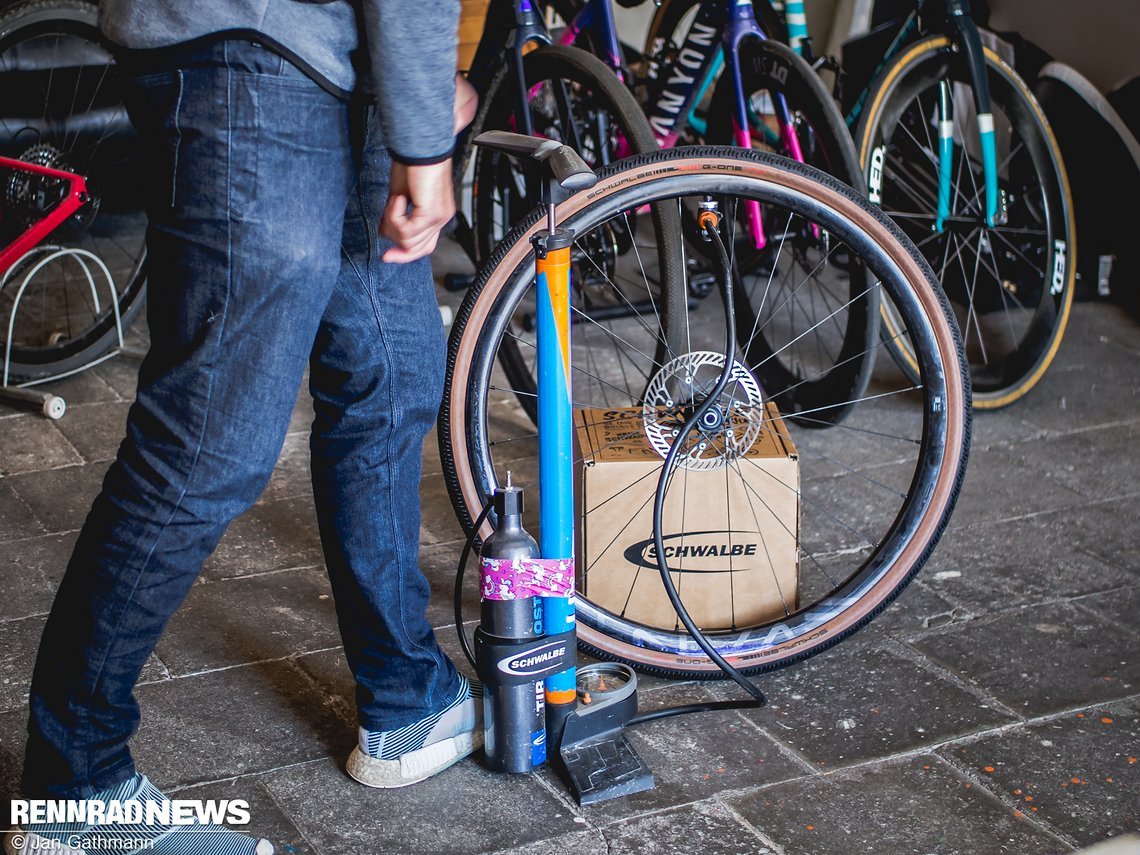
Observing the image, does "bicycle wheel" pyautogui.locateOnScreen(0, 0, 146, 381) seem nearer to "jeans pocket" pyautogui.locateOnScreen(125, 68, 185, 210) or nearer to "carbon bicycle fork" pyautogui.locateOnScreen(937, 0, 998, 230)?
"jeans pocket" pyautogui.locateOnScreen(125, 68, 185, 210)

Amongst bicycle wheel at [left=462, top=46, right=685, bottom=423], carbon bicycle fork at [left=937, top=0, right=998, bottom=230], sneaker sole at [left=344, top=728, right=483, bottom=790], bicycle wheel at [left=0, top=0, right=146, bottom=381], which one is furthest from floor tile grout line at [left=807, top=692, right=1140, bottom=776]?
bicycle wheel at [left=0, top=0, right=146, bottom=381]

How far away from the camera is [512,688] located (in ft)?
5.80

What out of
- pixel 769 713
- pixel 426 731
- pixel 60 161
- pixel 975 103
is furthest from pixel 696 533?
pixel 60 161

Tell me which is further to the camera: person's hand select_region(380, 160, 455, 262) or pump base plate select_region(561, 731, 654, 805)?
pump base plate select_region(561, 731, 654, 805)

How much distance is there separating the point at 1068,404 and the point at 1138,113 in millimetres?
1166

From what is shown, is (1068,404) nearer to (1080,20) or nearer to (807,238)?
(807,238)

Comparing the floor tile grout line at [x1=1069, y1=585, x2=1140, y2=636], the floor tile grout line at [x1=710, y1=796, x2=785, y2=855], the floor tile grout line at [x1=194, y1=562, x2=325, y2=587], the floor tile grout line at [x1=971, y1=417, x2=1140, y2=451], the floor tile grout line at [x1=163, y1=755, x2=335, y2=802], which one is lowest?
Answer: the floor tile grout line at [x1=710, y1=796, x2=785, y2=855]

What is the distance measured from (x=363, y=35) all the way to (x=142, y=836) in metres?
1.01

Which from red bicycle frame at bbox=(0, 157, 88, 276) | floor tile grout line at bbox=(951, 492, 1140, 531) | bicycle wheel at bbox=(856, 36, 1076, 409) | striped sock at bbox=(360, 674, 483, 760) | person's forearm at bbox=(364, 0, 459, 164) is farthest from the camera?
bicycle wheel at bbox=(856, 36, 1076, 409)

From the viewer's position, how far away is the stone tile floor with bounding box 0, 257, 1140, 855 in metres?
1.75

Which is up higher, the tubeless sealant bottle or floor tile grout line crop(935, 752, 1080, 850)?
the tubeless sealant bottle

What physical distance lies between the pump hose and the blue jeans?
0.41 meters

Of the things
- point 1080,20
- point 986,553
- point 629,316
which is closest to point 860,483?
point 986,553

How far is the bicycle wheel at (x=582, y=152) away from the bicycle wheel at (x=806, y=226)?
9.6 inches
